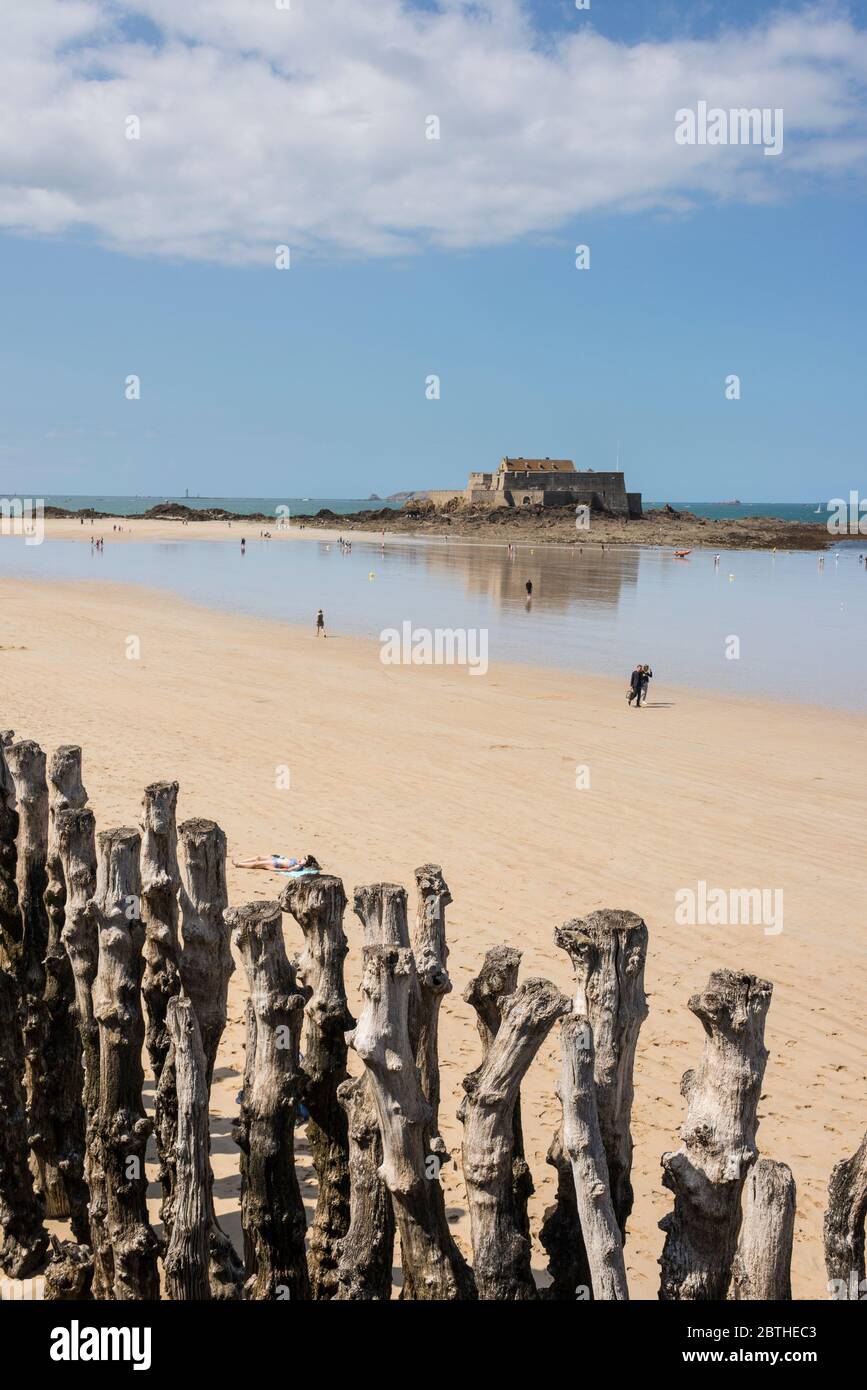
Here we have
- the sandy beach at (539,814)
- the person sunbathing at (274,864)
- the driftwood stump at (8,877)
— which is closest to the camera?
the driftwood stump at (8,877)

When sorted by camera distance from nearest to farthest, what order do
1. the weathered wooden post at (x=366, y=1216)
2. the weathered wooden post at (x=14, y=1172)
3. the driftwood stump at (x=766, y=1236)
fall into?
1. the driftwood stump at (x=766, y=1236)
2. the weathered wooden post at (x=366, y=1216)
3. the weathered wooden post at (x=14, y=1172)

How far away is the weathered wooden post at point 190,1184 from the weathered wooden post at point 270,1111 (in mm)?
286

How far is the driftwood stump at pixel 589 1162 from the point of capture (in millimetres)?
3529

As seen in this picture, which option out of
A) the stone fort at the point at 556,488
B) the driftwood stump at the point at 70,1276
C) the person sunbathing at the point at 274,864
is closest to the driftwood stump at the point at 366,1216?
the driftwood stump at the point at 70,1276

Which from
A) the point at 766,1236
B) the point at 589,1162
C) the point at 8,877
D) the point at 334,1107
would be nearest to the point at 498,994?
the point at 589,1162

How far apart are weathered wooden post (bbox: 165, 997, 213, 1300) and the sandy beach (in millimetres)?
1661

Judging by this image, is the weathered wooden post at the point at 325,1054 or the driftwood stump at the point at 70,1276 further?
the driftwood stump at the point at 70,1276

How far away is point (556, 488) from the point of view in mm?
123438

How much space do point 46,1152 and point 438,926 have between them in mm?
2426

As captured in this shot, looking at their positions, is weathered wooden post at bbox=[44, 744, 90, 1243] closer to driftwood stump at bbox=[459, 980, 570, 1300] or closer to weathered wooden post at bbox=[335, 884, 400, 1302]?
weathered wooden post at bbox=[335, 884, 400, 1302]

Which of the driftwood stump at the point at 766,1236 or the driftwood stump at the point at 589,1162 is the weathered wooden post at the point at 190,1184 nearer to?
the driftwood stump at the point at 589,1162

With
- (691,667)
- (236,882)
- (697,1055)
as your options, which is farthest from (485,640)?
(697,1055)

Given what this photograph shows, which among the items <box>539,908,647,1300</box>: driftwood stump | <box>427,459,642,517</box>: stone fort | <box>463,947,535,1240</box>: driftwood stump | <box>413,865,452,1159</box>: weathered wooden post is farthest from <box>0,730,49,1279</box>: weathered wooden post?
<box>427,459,642,517</box>: stone fort

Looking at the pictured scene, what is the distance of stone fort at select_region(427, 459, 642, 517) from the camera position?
122 m
